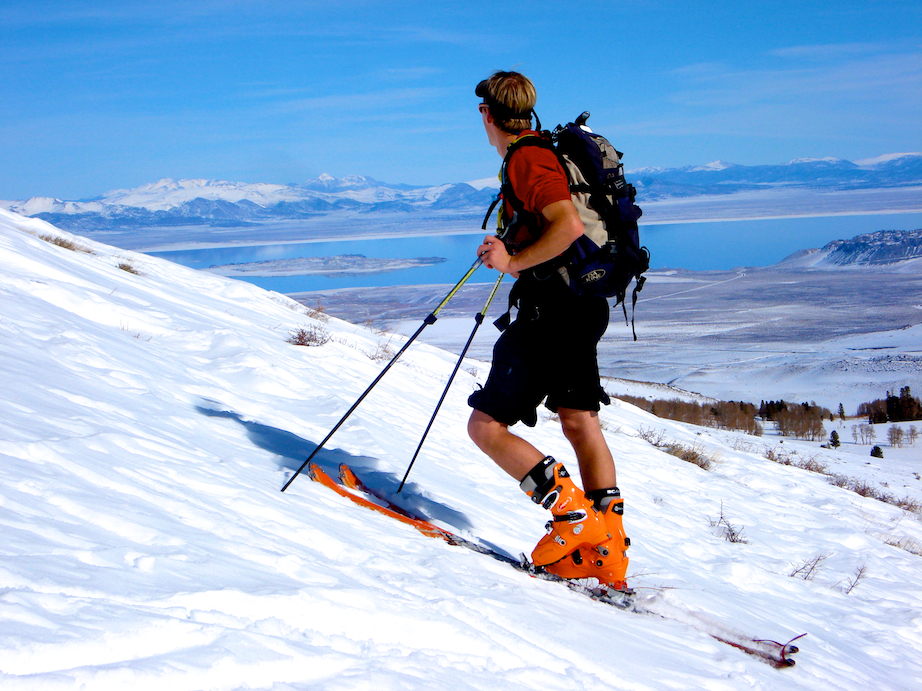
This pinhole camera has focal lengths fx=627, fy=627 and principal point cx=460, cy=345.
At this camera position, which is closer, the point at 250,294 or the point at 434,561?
the point at 434,561

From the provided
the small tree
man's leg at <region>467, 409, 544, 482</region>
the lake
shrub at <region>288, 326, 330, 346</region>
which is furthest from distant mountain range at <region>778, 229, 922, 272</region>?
man's leg at <region>467, 409, 544, 482</region>

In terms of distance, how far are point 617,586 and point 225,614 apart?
160 centimetres

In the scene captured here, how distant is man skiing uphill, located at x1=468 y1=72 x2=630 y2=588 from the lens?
2.43 metres

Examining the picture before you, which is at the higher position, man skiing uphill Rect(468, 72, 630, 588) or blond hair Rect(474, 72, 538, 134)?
blond hair Rect(474, 72, 538, 134)

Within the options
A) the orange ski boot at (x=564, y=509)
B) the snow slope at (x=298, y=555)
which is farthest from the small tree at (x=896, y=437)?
the orange ski boot at (x=564, y=509)

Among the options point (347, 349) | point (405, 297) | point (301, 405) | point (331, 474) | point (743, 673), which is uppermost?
point (405, 297)

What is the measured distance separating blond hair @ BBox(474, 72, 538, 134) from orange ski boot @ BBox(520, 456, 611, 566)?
1.33 meters

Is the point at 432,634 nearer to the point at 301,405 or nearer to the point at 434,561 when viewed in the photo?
the point at 434,561

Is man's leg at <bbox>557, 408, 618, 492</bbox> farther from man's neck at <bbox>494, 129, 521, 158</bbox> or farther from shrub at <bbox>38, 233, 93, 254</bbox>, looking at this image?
shrub at <bbox>38, 233, 93, 254</bbox>

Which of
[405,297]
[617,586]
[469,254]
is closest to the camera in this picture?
[617,586]

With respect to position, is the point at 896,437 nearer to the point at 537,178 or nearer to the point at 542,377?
the point at 542,377

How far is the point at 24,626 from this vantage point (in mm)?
1249

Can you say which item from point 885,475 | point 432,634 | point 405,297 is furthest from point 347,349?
point 405,297

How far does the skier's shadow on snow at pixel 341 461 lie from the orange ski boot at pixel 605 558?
754 mm
